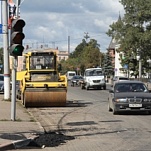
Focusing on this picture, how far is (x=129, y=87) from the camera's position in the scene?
2164 cm

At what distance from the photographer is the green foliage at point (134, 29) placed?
2379 inches

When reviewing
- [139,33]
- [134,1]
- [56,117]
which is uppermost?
[134,1]

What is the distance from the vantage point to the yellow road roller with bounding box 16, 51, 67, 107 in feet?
82.1

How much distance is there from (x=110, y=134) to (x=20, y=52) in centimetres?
435

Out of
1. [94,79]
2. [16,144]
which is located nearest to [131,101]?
[16,144]

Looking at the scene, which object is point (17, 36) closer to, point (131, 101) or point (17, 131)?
point (17, 131)

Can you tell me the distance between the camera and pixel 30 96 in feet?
81.7

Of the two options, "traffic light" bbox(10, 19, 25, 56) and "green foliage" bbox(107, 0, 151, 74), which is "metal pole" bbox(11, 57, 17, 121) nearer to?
"traffic light" bbox(10, 19, 25, 56)

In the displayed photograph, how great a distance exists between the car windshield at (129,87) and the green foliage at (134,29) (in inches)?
1510

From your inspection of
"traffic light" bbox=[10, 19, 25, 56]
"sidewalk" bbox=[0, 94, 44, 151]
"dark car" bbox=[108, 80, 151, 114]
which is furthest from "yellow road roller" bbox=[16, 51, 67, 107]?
"traffic light" bbox=[10, 19, 25, 56]

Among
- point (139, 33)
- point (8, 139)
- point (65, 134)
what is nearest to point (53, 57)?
point (65, 134)

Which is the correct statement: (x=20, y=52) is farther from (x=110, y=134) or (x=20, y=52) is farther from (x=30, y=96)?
(x=30, y=96)

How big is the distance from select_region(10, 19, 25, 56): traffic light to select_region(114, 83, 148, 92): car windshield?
21.0ft

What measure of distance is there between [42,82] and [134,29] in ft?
120
